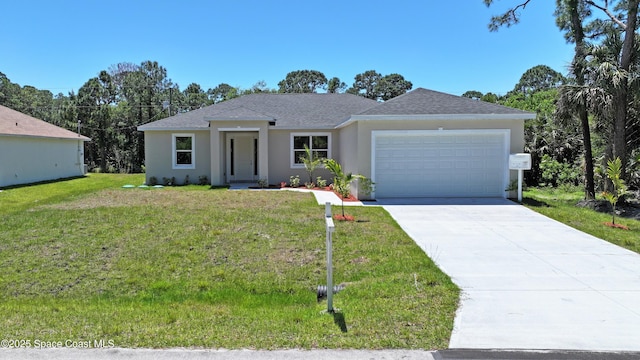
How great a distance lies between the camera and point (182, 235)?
8750 mm

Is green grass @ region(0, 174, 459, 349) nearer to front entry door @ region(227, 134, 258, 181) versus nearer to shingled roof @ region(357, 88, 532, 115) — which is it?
shingled roof @ region(357, 88, 532, 115)

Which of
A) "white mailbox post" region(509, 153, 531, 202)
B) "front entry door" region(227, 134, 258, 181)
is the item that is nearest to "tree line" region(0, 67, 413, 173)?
"front entry door" region(227, 134, 258, 181)

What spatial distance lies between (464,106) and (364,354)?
40.6 feet

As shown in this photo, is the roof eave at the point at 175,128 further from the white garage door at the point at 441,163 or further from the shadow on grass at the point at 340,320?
the shadow on grass at the point at 340,320

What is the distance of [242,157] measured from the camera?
67.4 ft

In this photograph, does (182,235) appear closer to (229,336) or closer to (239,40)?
(229,336)

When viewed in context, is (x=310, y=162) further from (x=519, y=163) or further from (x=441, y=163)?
(x=519, y=163)

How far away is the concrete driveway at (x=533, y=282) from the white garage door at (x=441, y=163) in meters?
3.50

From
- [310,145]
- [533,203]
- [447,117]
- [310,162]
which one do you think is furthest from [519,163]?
[310,145]

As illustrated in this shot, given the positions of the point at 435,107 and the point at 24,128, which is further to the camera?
the point at 24,128

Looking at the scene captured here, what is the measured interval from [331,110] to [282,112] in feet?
8.10

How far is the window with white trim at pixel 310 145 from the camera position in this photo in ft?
63.0

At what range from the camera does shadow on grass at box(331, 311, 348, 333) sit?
4.24 metres

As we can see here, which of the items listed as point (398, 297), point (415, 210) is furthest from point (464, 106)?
point (398, 297)
